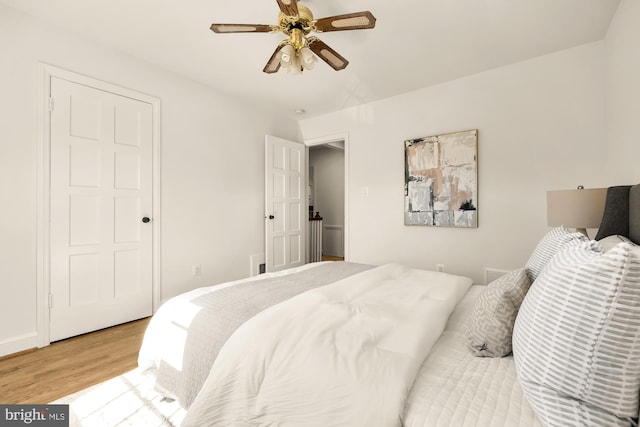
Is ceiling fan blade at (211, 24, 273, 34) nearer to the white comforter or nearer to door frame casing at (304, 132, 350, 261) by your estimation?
the white comforter

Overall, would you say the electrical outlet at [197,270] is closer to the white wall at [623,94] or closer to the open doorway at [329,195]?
the open doorway at [329,195]

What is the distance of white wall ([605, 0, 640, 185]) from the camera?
175cm

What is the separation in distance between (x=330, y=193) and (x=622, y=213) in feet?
17.1

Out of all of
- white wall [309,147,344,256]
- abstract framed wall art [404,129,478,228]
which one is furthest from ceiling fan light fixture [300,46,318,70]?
white wall [309,147,344,256]

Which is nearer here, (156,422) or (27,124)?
(156,422)

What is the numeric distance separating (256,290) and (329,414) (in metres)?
0.87

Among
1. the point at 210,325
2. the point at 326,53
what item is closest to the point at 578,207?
the point at 326,53

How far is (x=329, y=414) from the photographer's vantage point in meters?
0.79

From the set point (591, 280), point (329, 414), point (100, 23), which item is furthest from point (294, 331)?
point (100, 23)

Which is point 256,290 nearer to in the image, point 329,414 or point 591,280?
point 329,414

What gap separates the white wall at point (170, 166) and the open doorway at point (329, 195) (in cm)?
206

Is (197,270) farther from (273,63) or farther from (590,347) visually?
(590,347)

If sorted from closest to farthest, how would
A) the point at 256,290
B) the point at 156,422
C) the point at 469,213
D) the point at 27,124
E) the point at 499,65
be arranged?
the point at 156,422 → the point at 256,290 → the point at 27,124 → the point at 499,65 → the point at 469,213

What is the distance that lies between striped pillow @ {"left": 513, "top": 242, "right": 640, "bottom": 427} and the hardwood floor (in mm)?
2263
